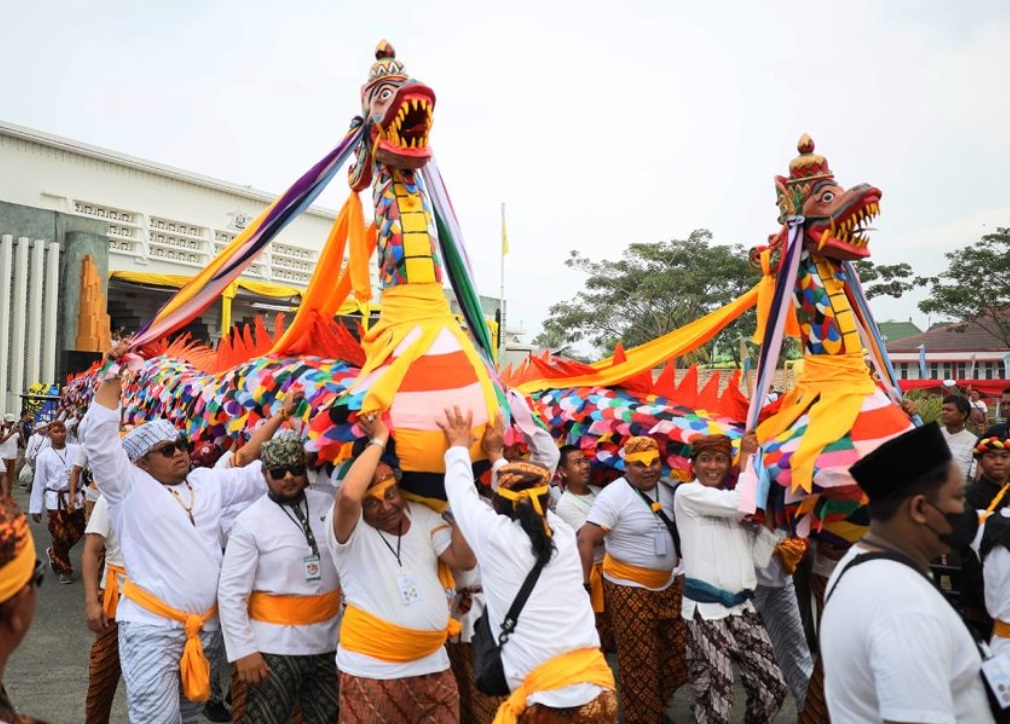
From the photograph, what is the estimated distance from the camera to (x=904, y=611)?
5.18 ft

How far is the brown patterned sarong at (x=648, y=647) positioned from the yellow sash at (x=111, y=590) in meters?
2.25

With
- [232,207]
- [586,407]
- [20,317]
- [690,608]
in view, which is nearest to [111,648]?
[690,608]

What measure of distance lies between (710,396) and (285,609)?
2844mm

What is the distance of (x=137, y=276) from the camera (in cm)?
1608

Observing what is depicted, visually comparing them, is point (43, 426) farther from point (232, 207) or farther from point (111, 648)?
point (232, 207)

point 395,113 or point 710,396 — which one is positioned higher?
point 395,113

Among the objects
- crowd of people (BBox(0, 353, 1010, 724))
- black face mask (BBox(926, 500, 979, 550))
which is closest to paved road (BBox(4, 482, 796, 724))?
crowd of people (BBox(0, 353, 1010, 724))

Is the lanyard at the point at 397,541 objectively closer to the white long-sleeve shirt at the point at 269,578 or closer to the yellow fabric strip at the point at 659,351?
the white long-sleeve shirt at the point at 269,578

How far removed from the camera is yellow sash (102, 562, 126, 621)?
147 inches

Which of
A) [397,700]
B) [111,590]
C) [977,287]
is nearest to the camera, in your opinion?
[397,700]

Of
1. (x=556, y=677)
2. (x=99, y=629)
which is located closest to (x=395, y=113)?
(x=556, y=677)

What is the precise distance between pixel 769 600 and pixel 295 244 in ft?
61.7

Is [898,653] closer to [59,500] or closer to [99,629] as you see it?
[99,629]

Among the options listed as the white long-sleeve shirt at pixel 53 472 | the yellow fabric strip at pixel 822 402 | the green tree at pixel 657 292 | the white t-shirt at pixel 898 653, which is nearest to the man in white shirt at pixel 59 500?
the white long-sleeve shirt at pixel 53 472
